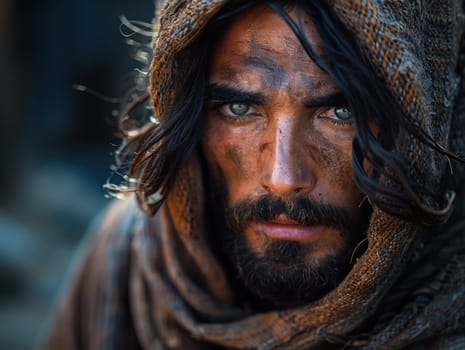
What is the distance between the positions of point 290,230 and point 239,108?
303 millimetres

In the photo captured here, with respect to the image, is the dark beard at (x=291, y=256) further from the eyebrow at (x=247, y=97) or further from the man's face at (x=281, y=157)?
the eyebrow at (x=247, y=97)

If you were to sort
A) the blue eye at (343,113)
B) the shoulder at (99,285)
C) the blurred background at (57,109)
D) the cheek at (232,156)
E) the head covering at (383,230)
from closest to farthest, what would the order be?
the head covering at (383,230) < the blue eye at (343,113) < the cheek at (232,156) < the shoulder at (99,285) < the blurred background at (57,109)

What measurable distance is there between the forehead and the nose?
115 millimetres

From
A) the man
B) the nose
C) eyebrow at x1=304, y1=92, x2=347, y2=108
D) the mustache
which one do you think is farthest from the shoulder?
eyebrow at x1=304, y1=92, x2=347, y2=108

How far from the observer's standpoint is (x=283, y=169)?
6.04 feet

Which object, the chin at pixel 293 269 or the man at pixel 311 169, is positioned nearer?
the man at pixel 311 169

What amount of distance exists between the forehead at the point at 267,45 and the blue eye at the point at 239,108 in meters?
0.07

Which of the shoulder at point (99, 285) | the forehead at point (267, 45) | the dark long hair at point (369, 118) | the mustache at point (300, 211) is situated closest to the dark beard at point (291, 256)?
the mustache at point (300, 211)

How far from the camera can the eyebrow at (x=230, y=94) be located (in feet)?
6.18

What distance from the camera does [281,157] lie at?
184 centimetres

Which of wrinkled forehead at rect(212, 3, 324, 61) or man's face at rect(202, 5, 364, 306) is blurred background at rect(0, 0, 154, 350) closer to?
man's face at rect(202, 5, 364, 306)

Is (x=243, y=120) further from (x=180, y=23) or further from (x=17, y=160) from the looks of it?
(x=17, y=160)

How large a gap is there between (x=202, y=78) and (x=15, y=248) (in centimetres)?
358

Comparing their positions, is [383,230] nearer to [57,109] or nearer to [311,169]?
[311,169]
